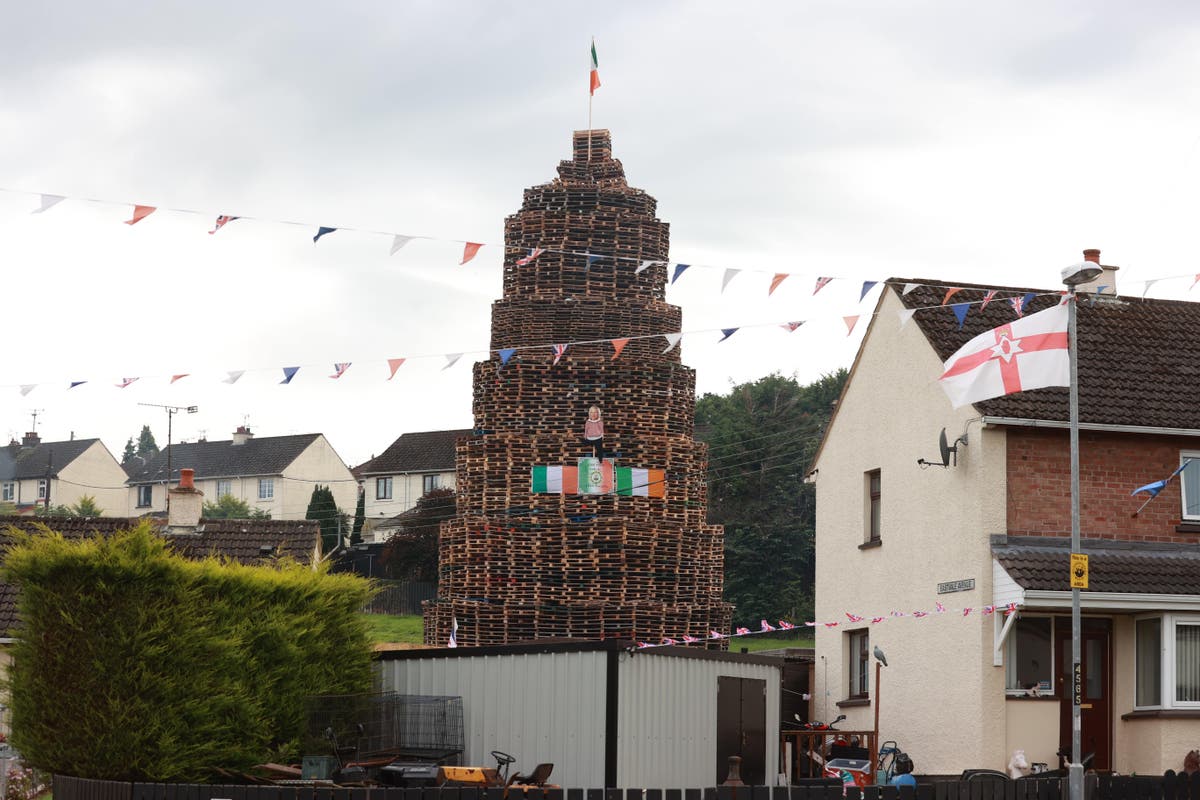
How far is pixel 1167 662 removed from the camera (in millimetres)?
22969

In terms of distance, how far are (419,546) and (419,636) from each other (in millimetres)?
11201

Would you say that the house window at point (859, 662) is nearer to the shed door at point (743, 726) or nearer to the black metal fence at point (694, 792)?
the shed door at point (743, 726)

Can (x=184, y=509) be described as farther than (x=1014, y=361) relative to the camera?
Yes

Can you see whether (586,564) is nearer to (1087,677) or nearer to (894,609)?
(894,609)

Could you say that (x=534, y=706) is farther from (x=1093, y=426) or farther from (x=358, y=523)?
(x=358, y=523)

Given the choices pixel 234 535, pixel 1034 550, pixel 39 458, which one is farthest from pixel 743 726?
pixel 39 458

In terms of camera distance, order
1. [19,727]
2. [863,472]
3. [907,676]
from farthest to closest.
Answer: [863,472], [907,676], [19,727]

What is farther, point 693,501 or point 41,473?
point 41,473

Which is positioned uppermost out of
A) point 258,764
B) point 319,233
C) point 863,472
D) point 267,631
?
point 319,233

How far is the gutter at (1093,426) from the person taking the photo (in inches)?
926

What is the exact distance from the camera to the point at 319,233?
20.2m

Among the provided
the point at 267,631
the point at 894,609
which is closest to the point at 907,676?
the point at 894,609

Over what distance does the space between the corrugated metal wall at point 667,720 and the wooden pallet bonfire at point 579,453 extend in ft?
67.4

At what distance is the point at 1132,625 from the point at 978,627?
2250 mm
